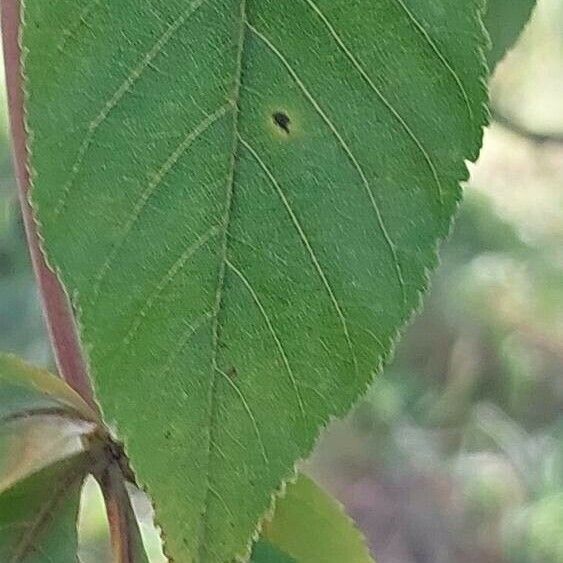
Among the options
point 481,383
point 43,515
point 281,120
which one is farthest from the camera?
point 481,383

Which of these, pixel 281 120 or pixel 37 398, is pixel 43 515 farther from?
pixel 281 120

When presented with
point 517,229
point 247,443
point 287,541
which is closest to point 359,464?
point 517,229

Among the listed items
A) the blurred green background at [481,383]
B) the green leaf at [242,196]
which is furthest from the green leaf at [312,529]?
the blurred green background at [481,383]

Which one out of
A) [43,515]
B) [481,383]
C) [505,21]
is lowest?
[43,515]

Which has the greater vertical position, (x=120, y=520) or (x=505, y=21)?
(x=505, y=21)

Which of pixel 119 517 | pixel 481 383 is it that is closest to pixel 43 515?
pixel 119 517

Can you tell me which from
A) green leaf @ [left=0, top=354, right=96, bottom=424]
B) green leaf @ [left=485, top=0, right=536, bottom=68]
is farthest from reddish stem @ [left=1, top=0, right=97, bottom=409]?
green leaf @ [left=485, top=0, right=536, bottom=68]

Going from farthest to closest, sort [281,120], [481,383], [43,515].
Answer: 1. [481,383]
2. [43,515]
3. [281,120]
